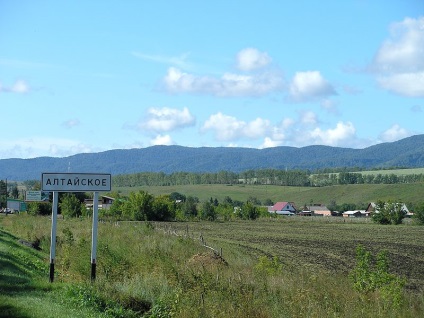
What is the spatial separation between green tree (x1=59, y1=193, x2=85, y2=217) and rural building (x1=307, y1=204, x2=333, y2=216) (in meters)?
93.1

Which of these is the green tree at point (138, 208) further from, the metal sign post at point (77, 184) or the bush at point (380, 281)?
the bush at point (380, 281)

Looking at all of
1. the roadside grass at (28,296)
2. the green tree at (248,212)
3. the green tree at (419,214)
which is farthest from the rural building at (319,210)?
the roadside grass at (28,296)

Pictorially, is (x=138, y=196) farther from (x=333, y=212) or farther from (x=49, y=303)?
(x=49, y=303)

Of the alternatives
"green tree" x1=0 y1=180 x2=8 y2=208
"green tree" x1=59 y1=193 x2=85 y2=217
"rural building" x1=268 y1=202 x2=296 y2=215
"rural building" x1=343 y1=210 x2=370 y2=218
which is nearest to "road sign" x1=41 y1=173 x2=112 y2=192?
"green tree" x1=59 y1=193 x2=85 y2=217

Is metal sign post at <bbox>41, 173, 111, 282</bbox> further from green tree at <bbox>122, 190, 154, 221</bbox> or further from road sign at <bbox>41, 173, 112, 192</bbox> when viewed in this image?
green tree at <bbox>122, 190, 154, 221</bbox>

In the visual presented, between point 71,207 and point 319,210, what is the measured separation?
336ft

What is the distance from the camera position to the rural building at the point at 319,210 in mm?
167875

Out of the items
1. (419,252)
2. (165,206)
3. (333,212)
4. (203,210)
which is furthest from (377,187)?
(419,252)

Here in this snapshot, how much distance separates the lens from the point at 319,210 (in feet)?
568

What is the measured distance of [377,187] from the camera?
193m

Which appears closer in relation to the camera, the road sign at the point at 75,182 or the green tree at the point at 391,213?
the road sign at the point at 75,182

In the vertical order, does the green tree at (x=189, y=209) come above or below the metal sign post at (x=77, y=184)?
below

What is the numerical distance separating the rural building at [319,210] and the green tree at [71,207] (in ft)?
306

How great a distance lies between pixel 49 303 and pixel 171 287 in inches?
117
